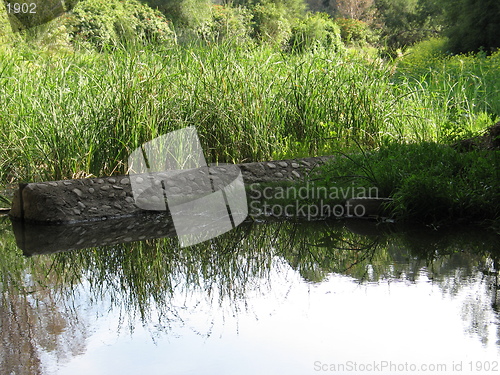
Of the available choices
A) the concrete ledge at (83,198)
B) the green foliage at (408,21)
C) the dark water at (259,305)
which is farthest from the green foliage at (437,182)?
the green foliage at (408,21)

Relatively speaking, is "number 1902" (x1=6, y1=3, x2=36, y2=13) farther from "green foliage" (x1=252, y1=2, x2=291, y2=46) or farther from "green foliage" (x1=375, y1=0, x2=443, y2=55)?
"green foliage" (x1=375, y1=0, x2=443, y2=55)

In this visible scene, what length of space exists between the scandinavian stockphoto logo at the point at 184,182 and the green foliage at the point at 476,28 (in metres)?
14.2

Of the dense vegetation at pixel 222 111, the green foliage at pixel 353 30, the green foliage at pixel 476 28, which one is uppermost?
the green foliage at pixel 353 30

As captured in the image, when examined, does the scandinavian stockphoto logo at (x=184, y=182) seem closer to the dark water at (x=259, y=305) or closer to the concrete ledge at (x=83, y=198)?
the concrete ledge at (x=83, y=198)

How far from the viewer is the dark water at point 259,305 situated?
2514 millimetres

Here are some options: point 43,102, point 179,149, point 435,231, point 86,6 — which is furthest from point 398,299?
point 86,6

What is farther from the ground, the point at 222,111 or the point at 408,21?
the point at 408,21

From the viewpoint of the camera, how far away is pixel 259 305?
10.7ft

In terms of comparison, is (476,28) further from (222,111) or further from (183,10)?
(222,111)

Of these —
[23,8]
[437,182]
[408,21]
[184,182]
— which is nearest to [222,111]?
[184,182]

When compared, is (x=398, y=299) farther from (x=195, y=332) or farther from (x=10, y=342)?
(x=10, y=342)

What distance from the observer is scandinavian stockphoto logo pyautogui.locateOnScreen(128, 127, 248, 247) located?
20.1 feet

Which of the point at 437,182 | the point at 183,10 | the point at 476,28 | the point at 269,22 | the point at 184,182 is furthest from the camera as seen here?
the point at 269,22

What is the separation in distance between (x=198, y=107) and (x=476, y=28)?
15.2m
